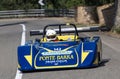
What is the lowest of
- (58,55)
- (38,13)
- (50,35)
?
(38,13)

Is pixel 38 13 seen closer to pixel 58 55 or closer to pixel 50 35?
pixel 50 35

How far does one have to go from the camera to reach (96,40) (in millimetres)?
13914

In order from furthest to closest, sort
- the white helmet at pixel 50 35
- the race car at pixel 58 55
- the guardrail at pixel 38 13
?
the guardrail at pixel 38 13, the white helmet at pixel 50 35, the race car at pixel 58 55

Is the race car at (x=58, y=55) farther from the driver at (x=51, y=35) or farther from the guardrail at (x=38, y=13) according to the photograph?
the guardrail at (x=38, y=13)

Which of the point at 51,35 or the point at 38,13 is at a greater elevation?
the point at 51,35

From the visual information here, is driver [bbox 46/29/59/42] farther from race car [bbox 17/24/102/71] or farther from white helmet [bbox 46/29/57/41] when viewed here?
race car [bbox 17/24/102/71]

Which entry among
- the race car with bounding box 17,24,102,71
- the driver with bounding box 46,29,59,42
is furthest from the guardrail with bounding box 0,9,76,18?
the race car with bounding box 17,24,102,71

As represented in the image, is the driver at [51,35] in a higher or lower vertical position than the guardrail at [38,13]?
higher

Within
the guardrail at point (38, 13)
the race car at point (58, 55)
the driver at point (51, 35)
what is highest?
the driver at point (51, 35)

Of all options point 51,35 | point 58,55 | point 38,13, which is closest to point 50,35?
point 51,35

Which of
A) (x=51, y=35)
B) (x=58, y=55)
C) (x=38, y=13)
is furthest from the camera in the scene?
(x=38, y=13)

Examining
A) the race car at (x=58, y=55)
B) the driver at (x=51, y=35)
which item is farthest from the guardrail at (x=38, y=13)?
the race car at (x=58, y=55)

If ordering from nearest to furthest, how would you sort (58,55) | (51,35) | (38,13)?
(58,55)
(51,35)
(38,13)

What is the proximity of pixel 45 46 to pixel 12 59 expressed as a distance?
10.8 feet
